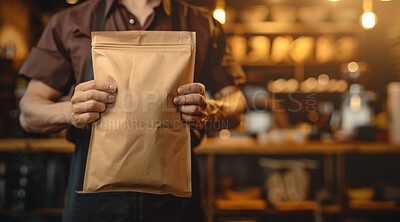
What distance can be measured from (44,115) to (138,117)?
303mm

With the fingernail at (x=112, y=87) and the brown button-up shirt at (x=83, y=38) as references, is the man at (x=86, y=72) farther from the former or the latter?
the fingernail at (x=112, y=87)

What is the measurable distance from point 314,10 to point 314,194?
1635 millimetres

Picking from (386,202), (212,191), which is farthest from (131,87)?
(386,202)

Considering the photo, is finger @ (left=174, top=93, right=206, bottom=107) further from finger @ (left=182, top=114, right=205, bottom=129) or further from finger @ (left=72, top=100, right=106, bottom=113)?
finger @ (left=72, top=100, right=106, bottom=113)

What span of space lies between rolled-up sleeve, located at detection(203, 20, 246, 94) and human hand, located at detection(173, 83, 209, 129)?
0.51 ft

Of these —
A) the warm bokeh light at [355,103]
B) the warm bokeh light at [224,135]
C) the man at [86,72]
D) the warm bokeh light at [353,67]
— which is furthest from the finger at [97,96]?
the warm bokeh light at [353,67]

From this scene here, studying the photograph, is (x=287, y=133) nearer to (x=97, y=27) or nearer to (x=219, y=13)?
(x=219, y=13)

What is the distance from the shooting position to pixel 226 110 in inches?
33.4

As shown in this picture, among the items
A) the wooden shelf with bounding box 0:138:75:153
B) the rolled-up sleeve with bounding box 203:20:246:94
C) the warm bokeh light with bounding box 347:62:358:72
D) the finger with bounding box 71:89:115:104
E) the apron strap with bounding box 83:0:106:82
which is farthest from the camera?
the warm bokeh light with bounding box 347:62:358:72

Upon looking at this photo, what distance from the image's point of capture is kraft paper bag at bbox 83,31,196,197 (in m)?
0.61

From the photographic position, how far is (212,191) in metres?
2.21

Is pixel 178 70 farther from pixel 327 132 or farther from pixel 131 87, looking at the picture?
pixel 327 132

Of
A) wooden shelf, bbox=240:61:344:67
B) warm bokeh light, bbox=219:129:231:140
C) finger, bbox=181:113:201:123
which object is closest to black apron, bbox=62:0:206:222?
finger, bbox=181:113:201:123

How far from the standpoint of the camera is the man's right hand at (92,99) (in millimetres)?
608
